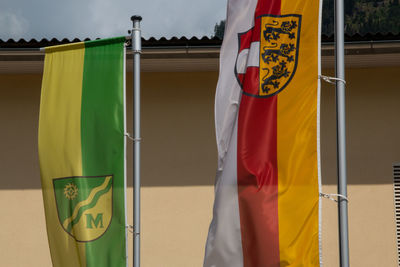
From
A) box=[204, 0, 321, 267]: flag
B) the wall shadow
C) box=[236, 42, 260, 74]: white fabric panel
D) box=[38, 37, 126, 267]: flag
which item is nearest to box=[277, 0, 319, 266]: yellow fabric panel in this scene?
box=[204, 0, 321, 267]: flag

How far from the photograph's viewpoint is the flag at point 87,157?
715cm

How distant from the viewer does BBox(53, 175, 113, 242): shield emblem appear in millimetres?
7160

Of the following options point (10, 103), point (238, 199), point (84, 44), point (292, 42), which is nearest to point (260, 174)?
point (238, 199)

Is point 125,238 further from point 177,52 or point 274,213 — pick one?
point 177,52

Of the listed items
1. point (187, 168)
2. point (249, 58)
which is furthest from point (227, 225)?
point (187, 168)

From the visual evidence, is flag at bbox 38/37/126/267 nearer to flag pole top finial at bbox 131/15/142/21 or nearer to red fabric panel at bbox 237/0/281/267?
flag pole top finial at bbox 131/15/142/21

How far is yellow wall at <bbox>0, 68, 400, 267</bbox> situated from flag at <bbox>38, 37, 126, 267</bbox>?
128 inches

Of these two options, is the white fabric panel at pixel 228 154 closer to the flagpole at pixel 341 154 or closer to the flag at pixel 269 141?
the flag at pixel 269 141

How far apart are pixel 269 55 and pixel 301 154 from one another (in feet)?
3.23

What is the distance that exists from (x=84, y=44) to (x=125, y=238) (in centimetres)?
227

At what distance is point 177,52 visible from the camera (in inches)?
376

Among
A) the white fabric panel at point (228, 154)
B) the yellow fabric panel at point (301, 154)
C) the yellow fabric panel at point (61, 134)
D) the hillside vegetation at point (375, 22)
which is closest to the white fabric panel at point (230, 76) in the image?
the white fabric panel at point (228, 154)

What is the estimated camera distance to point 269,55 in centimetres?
606

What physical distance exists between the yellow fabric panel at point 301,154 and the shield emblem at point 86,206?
2.21 m
